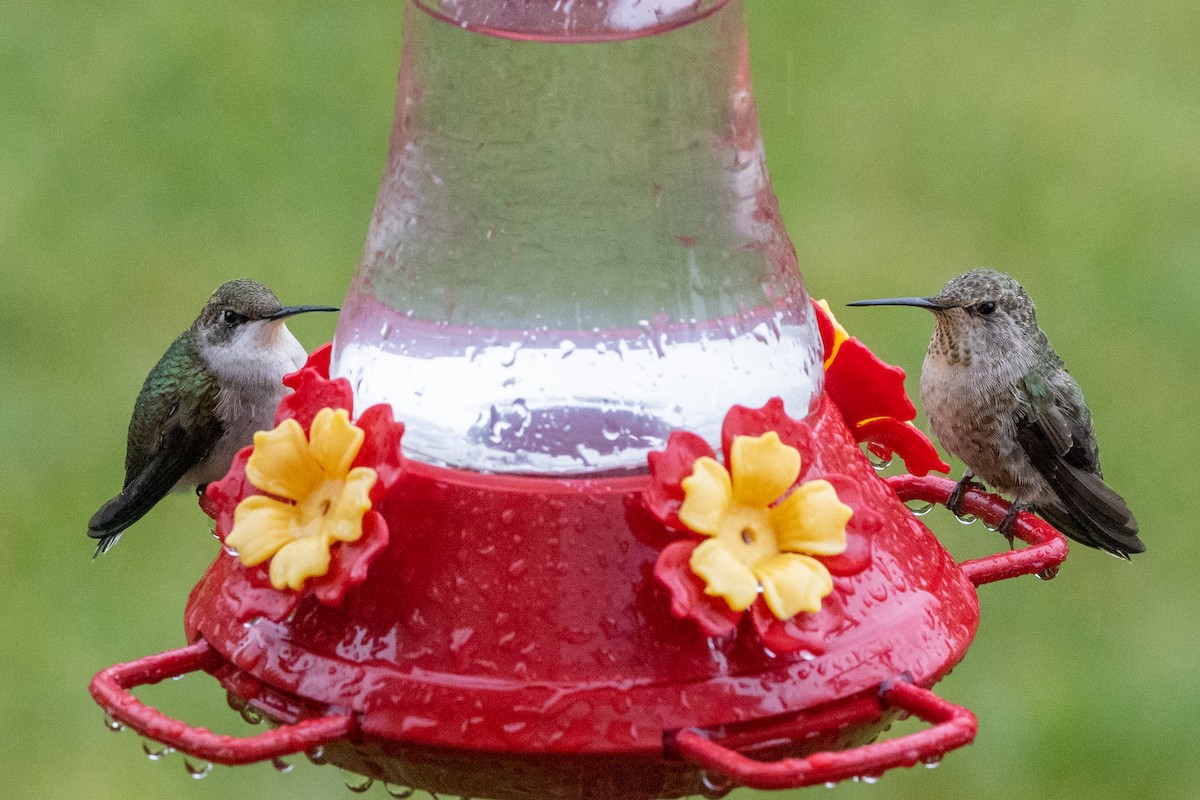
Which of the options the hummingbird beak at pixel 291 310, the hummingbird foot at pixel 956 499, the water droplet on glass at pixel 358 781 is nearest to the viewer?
the water droplet on glass at pixel 358 781

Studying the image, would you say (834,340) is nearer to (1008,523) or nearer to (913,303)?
(1008,523)

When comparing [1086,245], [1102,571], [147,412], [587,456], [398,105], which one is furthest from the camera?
[1086,245]

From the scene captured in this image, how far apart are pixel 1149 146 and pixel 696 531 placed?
718 cm

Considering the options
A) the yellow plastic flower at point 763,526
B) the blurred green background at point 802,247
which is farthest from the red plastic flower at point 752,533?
the blurred green background at point 802,247

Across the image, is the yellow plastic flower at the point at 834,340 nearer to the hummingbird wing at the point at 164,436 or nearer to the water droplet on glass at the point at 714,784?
the water droplet on glass at the point at 714,784

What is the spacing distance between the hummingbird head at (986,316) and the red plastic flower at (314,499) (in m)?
1.84

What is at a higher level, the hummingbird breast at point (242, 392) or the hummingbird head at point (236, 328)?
the hummingbird head at point (236, 328)

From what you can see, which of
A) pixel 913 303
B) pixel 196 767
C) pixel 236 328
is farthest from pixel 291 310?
pixel 196 767

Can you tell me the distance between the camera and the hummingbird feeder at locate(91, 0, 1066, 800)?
9.71 feet

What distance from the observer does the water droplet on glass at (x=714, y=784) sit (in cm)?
293

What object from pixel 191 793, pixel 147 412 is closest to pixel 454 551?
pixel 147 412

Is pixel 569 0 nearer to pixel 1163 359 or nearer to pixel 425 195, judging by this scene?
pixel 425 195

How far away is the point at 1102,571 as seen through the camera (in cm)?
766

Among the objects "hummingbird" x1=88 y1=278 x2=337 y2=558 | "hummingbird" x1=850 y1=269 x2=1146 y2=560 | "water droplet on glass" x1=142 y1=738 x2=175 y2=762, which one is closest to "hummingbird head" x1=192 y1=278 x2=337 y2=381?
"hummingbird" x1=88 y1=278 x2=337 y2=558
